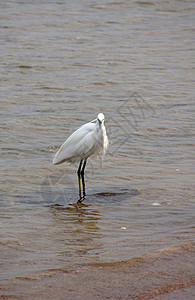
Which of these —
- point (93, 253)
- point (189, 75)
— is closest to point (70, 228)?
point (93, 253)

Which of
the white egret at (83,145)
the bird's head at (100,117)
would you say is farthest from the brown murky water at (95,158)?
the bird's head at (100,117)

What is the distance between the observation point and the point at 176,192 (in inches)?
239

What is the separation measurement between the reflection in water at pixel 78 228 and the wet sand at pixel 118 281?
499 mm

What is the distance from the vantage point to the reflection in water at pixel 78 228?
4602 millimetres

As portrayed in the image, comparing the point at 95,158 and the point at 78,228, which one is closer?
the point at 78,228

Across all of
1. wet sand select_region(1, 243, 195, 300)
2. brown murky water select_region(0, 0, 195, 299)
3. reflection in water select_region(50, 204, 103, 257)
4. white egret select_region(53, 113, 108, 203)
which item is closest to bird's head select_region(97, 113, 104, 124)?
white egret select_region(53, 113, 108, 203)

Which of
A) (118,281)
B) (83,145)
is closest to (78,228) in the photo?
(118,281)

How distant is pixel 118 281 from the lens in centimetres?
381

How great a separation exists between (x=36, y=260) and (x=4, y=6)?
14.8m

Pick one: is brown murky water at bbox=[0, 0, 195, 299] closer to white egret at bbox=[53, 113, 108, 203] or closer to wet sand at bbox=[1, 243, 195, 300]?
wet sand at bbox=[1, 243, 195, 300]

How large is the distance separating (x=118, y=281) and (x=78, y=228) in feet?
4.68

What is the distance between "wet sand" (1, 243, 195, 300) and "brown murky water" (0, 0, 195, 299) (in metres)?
0.02

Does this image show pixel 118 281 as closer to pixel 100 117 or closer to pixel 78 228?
pixel 78 228

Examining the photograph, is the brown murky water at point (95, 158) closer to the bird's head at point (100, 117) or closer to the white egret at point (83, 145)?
the white egret at point (83, 145)
